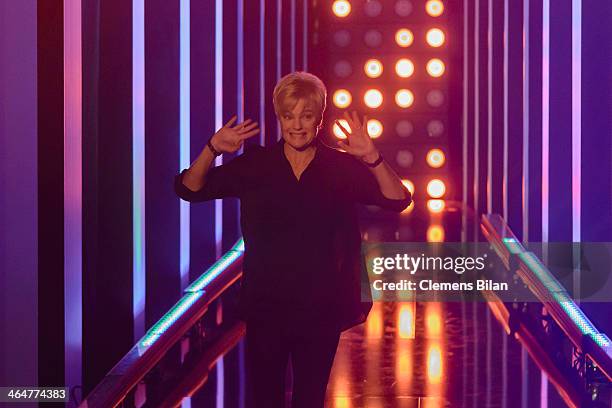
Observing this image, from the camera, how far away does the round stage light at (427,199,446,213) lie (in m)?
11.2

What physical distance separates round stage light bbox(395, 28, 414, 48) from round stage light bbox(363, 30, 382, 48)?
0.19 meters

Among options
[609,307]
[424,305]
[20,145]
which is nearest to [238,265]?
[424,305]

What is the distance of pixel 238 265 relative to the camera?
661cm

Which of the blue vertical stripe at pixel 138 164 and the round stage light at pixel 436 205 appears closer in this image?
the blue vertical stripe at pixel 138 164

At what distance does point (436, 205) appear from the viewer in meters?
11.5

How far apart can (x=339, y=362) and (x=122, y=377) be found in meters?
1.43

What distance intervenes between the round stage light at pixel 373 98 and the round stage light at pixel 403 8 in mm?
851

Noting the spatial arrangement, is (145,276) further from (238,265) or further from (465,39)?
(465,39)

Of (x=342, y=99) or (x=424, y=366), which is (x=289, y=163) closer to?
(x=424, y=366)

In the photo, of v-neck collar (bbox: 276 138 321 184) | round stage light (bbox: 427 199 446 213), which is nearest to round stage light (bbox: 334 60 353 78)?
round stage light (bbox: 427 199 446 213)

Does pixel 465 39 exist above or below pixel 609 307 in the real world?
above

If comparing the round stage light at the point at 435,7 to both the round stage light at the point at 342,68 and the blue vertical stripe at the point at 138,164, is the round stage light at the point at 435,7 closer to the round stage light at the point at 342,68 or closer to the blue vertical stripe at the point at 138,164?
the round stage light at the point at 342,68

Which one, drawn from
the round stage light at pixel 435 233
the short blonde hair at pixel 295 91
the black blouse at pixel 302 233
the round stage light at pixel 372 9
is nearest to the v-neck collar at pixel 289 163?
the black blouse at pixel 302 233

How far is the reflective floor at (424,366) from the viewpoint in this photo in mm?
4383
